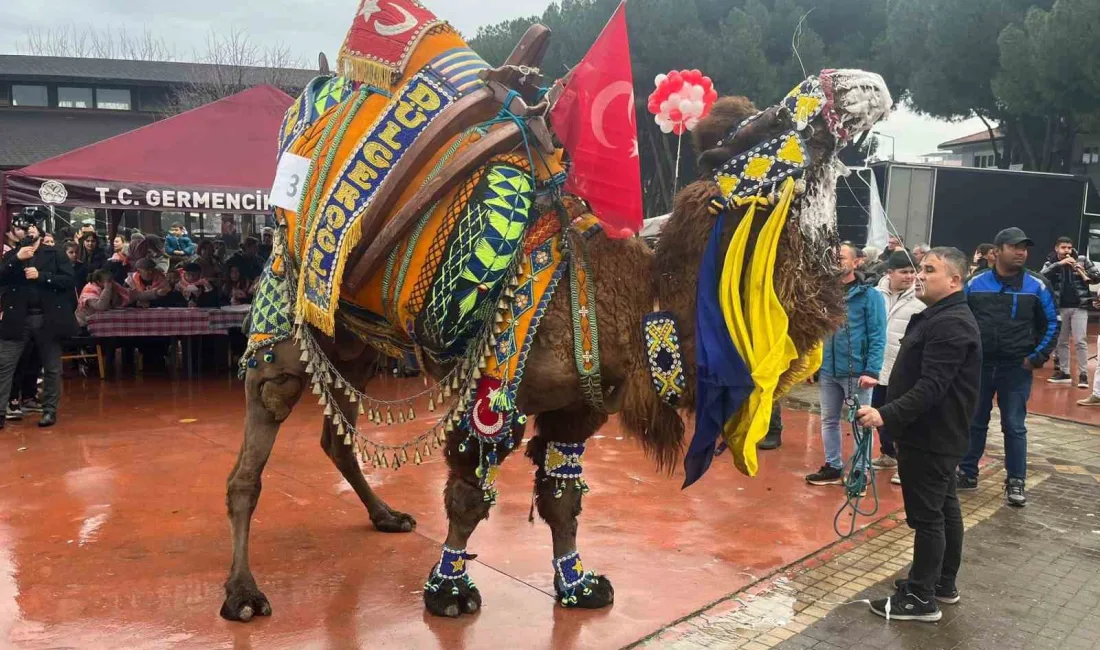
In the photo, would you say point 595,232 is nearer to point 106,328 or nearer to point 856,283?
point 856,283

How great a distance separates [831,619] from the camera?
4004 mm

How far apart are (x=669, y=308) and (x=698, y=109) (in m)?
1.19

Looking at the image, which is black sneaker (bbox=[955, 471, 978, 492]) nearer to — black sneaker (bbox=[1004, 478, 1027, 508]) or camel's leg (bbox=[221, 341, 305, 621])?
black sneaker (bbox=[1004, 478, 1027, 508])

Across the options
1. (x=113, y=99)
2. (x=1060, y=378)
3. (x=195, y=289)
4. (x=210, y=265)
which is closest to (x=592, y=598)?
(x=195, y=289)

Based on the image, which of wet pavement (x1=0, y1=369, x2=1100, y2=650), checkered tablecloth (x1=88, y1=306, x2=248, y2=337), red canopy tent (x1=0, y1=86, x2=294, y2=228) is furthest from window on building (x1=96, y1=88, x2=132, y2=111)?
wet pavement (x1=0, y1=369, x2=1100, y2=650)

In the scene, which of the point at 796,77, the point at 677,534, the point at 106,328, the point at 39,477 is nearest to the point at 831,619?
the point at 677,534

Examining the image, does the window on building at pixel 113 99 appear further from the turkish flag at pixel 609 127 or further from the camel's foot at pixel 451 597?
the turkish flag at pixel 609 127

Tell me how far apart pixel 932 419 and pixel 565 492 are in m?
1.85

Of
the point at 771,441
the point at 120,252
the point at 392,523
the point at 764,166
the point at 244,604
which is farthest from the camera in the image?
the point at 120,252

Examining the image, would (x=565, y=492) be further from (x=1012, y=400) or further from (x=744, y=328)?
(x=1012, y=400)

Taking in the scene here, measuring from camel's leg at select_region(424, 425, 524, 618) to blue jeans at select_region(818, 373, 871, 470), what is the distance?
3.43 m

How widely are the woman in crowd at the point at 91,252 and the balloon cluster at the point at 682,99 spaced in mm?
9459

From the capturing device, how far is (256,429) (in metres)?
3.99

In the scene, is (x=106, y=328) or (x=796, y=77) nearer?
(x=106, y=328)
